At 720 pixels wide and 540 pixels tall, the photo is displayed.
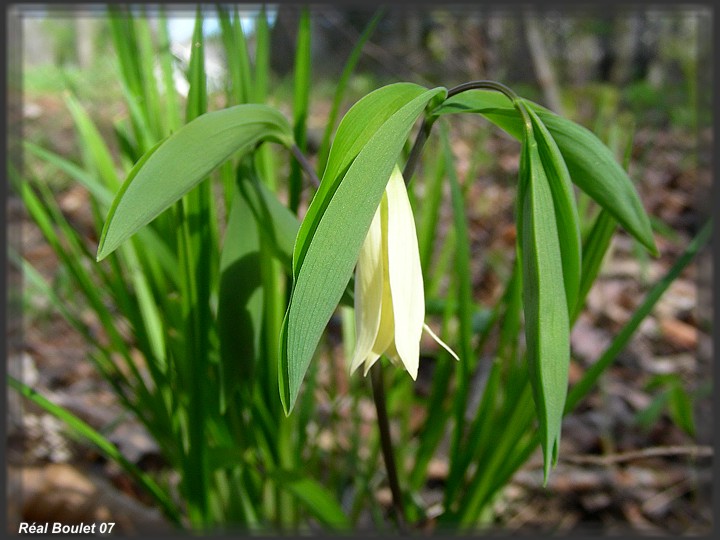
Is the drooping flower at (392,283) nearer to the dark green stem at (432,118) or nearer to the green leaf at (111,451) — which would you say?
the dark green stem at (432,118)

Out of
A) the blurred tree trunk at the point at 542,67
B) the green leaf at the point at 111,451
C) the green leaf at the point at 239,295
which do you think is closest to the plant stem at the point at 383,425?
the green leaf at the point at 239,295

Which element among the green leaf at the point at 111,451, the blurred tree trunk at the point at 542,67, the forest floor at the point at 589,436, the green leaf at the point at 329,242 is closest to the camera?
the green leaf at the point at 329,242

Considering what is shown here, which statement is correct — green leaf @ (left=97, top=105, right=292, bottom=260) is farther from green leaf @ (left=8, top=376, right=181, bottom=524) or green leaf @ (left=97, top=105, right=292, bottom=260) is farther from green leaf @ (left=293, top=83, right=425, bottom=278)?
green leaf @ (left=8, top=376, right=181, bottom=524)

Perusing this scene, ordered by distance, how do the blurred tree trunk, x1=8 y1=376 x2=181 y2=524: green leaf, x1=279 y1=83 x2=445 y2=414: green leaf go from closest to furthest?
x1=279 y1=83 x2=445 y2=414: green leaf → x1=8 y1=376 x2=181 y2=524: green leaf → the blurred tree trunk

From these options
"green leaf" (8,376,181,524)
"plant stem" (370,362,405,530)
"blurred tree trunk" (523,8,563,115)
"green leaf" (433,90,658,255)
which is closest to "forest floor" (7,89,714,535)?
"green leaf" (8,376,181,524)

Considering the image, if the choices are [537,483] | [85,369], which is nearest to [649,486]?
[537,483]

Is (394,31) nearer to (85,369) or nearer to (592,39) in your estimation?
(592,39)
